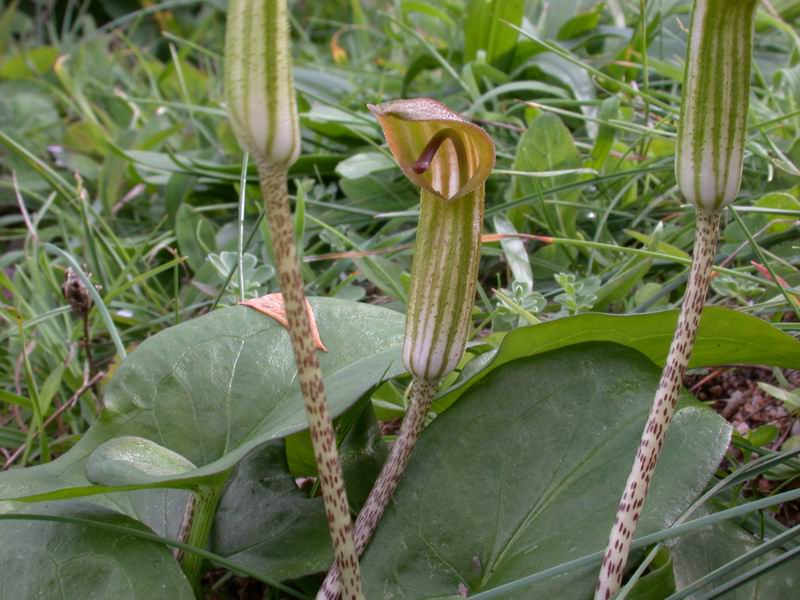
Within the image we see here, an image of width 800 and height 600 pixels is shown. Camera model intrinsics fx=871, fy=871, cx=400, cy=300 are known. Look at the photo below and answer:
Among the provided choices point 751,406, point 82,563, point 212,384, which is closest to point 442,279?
point 212,384

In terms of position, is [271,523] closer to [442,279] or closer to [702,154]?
[442,279]

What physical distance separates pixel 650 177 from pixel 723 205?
0.98 meters

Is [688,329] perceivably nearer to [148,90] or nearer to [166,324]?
[166,324]

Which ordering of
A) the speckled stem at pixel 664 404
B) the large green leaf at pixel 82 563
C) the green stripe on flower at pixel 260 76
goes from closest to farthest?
the green stripe on flower at pixel 260 76 → the speckled stem at pixel 664 404 → the large green leaf at pixel 82 563

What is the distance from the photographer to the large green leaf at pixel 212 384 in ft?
2.79

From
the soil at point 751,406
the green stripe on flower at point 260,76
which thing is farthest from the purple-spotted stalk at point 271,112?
the soil at point 751,406

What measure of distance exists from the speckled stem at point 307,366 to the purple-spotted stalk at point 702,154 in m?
0.21

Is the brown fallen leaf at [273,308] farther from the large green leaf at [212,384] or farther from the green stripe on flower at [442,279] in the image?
the green stripe on flower at [442,279]

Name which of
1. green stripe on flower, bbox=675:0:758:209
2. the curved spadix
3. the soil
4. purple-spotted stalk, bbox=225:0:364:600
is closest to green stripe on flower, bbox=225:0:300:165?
purple-spotted stalk, bbox=225:0:364:600

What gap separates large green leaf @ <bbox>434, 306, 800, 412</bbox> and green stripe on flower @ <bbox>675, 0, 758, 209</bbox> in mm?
194

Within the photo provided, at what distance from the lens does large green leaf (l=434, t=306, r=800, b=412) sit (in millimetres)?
814

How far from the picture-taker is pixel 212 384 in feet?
2.95

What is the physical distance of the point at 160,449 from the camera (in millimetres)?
774

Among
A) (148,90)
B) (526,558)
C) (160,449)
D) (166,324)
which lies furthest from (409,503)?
(148,90)
